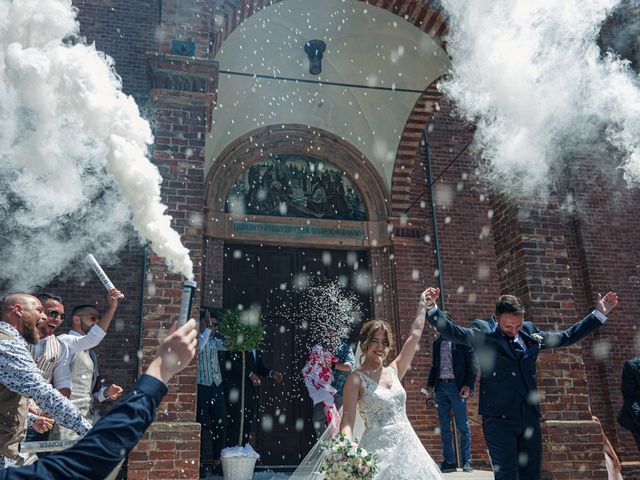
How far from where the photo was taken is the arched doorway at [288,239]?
9516 millimetres

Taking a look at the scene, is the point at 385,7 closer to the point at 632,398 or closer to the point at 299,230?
the point at 299,230

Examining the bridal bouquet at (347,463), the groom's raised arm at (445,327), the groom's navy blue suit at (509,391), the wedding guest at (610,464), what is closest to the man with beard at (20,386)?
the bridal bouquet at (347,463)

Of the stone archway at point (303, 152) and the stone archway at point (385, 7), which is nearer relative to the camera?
the stone archway at point (385, 7)

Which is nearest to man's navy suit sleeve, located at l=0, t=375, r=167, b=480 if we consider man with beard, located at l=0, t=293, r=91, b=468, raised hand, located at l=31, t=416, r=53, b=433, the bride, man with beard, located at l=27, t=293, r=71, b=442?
man with beard, located at l=0, t=293, r=91, b=468

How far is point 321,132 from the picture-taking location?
1088 centimetres

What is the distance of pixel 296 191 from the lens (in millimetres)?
10555

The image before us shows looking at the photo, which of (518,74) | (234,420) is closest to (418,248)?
(518,74)

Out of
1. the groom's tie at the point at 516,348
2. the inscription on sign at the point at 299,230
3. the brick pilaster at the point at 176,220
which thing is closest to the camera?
the groom's tie at the point at 516,348

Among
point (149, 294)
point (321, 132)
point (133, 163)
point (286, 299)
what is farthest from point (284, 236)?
point (133, 163)

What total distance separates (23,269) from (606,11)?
451 inches

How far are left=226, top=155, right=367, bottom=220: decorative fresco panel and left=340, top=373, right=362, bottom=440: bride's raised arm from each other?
6.23 metres

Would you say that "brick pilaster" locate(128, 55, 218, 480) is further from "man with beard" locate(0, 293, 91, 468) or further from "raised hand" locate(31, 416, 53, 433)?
"man with beard" locate(0, 293, 91, 468)

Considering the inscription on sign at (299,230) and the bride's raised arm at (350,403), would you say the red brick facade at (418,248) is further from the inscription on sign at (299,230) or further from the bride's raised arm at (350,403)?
the bride's raised arm at (350,403)

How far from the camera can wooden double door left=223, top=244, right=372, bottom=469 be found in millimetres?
9352
